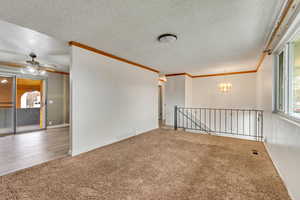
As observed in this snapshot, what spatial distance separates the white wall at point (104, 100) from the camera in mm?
2797

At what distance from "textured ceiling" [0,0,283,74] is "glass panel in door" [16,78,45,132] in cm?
405

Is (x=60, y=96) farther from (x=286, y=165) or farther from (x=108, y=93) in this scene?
(x=286, y=165)

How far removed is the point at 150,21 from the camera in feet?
6.69

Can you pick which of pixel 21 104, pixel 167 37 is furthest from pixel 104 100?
pixel 21 104

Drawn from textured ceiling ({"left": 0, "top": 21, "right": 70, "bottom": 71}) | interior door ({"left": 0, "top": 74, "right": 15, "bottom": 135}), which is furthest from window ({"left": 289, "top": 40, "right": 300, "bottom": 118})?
interior door ({"left": 0, "top": 74, "right": 15, "bottom": 135})

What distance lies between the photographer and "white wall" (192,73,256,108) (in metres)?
5.24

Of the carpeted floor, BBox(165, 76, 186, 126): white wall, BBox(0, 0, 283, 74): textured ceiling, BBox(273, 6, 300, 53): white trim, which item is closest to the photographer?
BBox(273, 6, 300, 53): white trim

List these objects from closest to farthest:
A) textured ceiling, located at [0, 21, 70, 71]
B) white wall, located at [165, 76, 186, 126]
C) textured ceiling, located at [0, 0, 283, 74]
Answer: textured ceiling, located at [0, 0, 283, 74] < textured ceiling, located at [0, 21, 70, 71] < white wall, located at [165, 76, 186, 126]

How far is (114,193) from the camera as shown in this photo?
1.60 meters

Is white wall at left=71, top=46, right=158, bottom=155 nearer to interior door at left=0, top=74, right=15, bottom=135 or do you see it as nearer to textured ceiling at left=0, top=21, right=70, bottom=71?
textured ceiling at left=0, top=21, right=70, bottom=71

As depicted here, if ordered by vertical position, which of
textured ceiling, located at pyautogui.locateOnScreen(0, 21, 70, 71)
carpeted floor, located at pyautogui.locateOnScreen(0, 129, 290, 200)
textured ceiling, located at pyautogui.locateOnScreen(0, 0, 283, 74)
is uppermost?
textured ceiling, located at pyautogui.locateOnScreen(0, 21, 70, 71)

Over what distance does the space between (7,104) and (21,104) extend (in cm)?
126

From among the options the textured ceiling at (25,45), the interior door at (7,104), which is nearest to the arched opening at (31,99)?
the interior door at (7,104)

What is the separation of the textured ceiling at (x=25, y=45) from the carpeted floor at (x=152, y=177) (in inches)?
99.0
